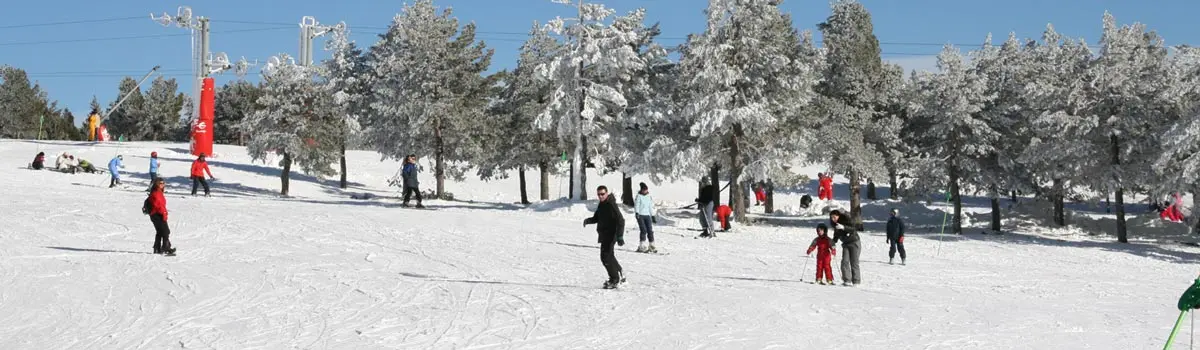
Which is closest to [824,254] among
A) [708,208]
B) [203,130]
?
[708,208]

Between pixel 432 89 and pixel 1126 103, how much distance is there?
2458 centimetres

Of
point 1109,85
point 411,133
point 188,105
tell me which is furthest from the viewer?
point 188,105

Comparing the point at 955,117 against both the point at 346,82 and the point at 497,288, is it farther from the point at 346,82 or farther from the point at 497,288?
the point at 346,82

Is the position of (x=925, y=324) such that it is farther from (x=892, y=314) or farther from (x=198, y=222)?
(x=198, y=222)

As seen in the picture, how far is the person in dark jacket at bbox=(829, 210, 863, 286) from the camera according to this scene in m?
16.0

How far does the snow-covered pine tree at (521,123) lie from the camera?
42.2 meters

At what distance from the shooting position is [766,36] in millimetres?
33375

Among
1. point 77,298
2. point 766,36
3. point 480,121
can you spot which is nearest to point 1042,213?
point 766,36

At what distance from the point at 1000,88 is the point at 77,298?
3578 cm

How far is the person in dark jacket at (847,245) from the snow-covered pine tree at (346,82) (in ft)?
113

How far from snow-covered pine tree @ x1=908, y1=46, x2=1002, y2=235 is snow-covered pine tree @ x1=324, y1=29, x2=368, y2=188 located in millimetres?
25670

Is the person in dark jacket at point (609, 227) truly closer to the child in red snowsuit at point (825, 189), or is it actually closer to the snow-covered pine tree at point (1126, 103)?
the snow-covered pine tree at point (1126, 103)

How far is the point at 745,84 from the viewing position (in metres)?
33.5

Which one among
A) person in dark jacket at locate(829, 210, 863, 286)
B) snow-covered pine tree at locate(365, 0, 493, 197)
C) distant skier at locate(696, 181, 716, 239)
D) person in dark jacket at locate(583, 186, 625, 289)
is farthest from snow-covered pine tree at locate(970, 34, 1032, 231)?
person in dark jacket at locate(583, 186, 625, 289)
